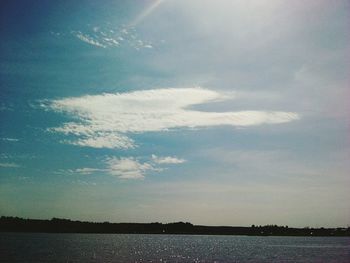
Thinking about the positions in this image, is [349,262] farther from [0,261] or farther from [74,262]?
[0,261]

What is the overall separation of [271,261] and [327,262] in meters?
14.9

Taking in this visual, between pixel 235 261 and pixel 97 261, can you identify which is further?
pixel 235 261

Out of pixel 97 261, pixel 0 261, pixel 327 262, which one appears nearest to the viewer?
pixel 0 261

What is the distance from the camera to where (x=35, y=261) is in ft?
322

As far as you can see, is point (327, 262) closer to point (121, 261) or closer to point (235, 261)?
point (235, 261)

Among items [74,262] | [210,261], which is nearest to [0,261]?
[74,262]

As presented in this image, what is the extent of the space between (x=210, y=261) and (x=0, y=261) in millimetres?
53820

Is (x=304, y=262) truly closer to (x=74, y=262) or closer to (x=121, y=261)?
(x=121, y=261)

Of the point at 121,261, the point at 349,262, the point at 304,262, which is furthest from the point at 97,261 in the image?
the point at 349,262

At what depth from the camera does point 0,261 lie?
95125 mm

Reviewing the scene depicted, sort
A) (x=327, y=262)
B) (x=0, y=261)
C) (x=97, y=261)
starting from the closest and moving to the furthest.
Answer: (x=0, y=261) < (x=97, y=261) < (x=327, y=262)

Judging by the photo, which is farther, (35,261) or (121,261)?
(121,261)

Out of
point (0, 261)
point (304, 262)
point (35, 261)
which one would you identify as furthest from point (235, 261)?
point (0, 261)

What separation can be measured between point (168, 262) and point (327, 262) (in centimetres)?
4337
